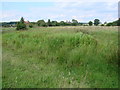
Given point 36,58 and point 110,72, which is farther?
point 36,58

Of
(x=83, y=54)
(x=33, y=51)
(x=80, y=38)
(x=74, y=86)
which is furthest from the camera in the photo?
(x=80, y=38)

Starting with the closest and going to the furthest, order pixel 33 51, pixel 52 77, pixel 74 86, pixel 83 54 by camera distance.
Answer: pixel 74 86, pixel 52 77, pixel 83 54, pixel 33 51

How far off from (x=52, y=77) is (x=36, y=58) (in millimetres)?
1207

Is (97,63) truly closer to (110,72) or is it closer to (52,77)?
(110,72)

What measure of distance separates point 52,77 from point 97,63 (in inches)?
43.1

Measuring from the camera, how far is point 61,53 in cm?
355

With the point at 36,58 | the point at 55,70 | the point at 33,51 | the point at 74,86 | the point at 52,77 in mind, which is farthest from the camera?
the point at 33,51

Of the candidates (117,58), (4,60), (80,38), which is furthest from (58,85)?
(80,38)

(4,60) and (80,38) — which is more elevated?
(80,38)

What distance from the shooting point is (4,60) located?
138 inches

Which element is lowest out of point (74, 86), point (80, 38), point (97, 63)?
point (74, 86)

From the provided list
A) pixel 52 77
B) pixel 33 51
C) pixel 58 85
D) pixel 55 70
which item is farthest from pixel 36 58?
pixel 58 85

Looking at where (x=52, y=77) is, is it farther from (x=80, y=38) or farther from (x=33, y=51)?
(x=80, y=38)

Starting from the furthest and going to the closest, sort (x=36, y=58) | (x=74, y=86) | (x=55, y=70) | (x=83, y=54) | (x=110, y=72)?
(x=36, y=58) → (x=83, y=54) → (x=55, y=70) → (x=110, y=72) → (x=74, y=86)
